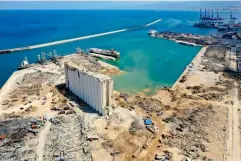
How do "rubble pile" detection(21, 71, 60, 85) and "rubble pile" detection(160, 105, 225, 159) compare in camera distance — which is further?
"rubble pile" detection(21, 71, 60, 85)

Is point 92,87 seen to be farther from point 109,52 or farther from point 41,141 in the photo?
point 109,52

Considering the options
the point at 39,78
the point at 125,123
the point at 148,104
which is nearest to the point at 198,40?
A: the point at 148,104

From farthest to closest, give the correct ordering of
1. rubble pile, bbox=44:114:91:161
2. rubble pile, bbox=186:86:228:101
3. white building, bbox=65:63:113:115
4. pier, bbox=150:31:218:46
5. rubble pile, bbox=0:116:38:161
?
pier, bbox=150:31:218:46
rubble pile, bbox=186:86:228:101
white building, bbox=65:63:113:115
rubble pile, bbox=44:114:91:161
rubble pile, bbox=0:116:38:161

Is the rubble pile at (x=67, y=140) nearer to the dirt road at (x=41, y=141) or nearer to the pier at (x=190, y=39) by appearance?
the dirt road at (x=41, y=141)

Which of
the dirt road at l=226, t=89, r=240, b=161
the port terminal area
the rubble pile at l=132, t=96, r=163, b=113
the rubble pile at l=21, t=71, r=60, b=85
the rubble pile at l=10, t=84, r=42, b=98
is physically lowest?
the dirt road at l=226, t=89, r=240, b=161

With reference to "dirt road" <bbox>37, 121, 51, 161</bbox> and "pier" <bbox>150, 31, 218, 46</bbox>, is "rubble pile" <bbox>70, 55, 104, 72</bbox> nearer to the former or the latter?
"dirt road" <bbox>37, 121, 51, 161</bbox>

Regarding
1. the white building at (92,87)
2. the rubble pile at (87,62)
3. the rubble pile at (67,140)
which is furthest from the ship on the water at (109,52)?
the rubble pile at (67,140)

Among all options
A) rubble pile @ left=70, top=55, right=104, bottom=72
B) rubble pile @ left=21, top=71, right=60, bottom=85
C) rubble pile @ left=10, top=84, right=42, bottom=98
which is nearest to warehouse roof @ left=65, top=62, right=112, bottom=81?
rubble pile @ left=10, top=84, right=42, bottom=98
